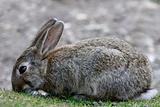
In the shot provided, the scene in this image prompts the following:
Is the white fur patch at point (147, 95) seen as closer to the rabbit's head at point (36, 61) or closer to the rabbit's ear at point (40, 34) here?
the rabbit's head at point (36, 61)

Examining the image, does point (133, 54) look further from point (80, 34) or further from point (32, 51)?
point (80, 34)

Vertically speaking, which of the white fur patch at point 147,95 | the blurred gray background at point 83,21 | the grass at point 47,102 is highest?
the blurred gray background at point 83,21

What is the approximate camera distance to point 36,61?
1088 cm

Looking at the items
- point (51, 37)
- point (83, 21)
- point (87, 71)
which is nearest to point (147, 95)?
point (87, 71)

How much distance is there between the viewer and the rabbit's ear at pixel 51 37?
36.1 ft

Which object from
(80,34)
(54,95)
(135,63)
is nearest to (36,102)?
(54,95)

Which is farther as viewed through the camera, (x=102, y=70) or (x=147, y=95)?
(x=147, y=95)

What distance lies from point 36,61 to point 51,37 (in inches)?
20.6

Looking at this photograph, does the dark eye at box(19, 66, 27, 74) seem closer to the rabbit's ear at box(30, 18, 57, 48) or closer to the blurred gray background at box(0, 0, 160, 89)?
the rabbit's ear at box(30, 18, 57, 48)

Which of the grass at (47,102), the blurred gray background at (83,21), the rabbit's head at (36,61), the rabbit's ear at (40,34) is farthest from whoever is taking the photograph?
the blurred gray background at (83,21)

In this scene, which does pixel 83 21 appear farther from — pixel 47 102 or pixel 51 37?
pixel 47 102

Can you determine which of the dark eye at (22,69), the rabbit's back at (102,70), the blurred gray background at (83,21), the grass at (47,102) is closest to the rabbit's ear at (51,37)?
the rabbit's back at (102,70)

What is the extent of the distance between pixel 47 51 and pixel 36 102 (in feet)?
4.97

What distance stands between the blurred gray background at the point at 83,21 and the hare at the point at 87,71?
18.8ft
